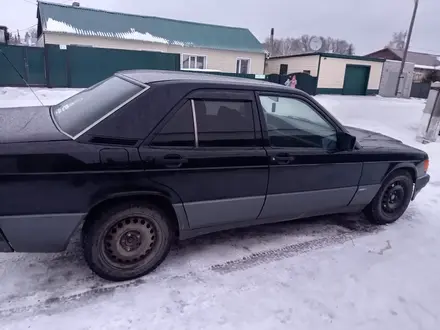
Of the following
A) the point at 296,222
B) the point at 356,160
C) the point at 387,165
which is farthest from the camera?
the point at 296,222

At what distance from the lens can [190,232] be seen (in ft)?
9.86

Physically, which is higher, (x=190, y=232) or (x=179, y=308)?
(x=190, y=232)

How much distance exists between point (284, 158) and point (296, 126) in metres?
0.55

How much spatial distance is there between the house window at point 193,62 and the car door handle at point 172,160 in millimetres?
22731

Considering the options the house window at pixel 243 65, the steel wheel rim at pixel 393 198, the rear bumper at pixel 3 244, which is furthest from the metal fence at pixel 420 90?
the rear bumper at pixel 3 244

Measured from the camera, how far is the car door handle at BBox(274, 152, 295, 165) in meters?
3.11

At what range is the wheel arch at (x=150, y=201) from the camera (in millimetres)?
2559

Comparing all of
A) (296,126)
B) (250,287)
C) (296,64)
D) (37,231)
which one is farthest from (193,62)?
(37,231)

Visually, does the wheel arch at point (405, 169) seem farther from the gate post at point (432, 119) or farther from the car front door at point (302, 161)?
the gate post at point (432, 119)

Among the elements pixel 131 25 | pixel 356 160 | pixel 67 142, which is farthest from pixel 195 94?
pixel 131 25

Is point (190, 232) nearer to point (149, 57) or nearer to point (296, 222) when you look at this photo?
point (296, 222)

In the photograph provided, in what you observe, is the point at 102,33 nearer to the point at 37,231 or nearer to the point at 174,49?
the point at 174,49

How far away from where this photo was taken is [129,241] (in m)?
2.77

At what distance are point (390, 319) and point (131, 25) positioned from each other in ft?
79.4
